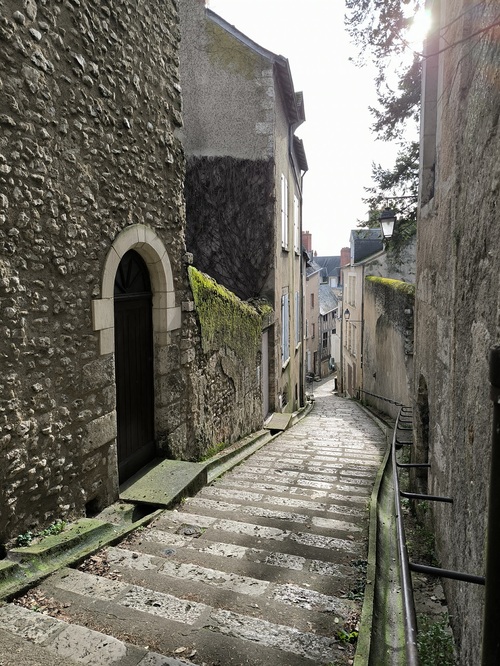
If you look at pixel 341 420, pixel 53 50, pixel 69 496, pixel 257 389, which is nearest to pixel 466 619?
pixel 69 496

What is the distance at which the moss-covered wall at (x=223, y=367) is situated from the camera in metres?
6.15

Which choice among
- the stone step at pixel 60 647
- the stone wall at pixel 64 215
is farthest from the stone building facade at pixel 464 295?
the stone wall at pixel 64 215

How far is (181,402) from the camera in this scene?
5.68 m

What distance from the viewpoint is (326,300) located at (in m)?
41.7

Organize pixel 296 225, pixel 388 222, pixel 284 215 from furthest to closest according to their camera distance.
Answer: pixel 296 225, pixel 284 215, pixel 388 222

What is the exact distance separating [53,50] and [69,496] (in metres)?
3.20

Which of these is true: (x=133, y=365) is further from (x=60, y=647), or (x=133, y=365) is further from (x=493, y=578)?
(x=493, y=578)

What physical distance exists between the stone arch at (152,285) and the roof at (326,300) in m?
33.7

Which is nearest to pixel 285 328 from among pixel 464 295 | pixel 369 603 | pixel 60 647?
pixel 464 295

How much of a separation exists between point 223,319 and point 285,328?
18.9 ft

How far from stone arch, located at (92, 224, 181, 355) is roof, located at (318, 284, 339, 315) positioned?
33.7m

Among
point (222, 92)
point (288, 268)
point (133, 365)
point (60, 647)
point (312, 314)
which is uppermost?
point (222, 92)

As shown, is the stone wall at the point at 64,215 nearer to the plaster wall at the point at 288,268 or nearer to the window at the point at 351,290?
the plaster wall at the point at 288,268

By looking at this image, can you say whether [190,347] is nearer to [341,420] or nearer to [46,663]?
[46,663]
